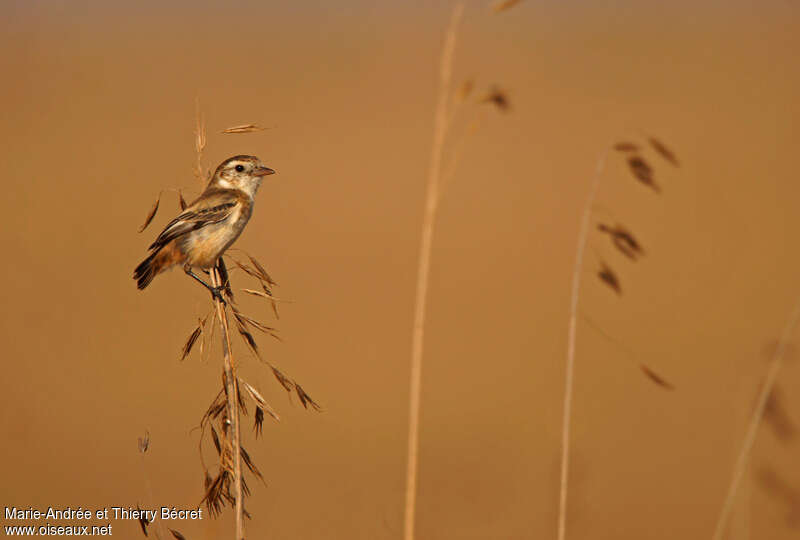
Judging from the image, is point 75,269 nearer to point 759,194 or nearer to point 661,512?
point 661,512

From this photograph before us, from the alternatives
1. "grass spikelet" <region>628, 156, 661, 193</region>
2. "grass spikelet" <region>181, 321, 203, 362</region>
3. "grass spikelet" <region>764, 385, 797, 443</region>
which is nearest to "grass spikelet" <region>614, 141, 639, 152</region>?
"grass spikelet" <region>628, 156, 661, 193</region>

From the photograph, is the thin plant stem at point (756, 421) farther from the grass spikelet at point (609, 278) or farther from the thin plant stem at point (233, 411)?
the thin plant stem at point (233, 411)

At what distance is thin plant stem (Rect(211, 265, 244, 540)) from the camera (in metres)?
2.86

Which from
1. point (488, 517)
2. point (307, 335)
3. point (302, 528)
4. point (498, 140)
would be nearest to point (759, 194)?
point (498, 140)

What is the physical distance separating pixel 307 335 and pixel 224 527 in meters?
5.71

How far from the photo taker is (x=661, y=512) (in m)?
7.98

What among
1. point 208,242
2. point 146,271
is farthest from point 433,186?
point 146,271

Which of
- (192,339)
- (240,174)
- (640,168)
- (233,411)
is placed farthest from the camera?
(240,174)

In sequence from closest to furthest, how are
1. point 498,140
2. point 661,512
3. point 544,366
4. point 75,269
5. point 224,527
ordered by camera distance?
1. point 224,527
2. point 661,512
3. point 544,366
4. point 75,269
5. point 498,140

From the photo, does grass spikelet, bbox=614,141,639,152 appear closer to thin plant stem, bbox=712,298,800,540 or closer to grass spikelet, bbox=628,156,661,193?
grass spikelet, bbox=628,156,661,193

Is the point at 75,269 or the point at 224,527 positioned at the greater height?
the point at 75,269

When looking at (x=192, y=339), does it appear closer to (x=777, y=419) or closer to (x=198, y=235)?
(x=198, y=235)

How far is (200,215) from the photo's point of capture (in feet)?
16.3

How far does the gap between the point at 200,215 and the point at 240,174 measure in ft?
2.29
